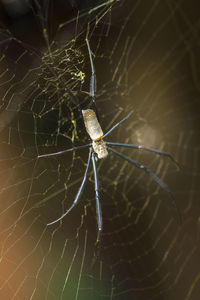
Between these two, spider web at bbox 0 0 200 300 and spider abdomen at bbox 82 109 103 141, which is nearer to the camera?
spider web at bbox 0 0 200 300

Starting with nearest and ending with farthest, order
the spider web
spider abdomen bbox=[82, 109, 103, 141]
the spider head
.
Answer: the spider web, spider abdomen bbox=[82, 109, 103, 141], the spider head

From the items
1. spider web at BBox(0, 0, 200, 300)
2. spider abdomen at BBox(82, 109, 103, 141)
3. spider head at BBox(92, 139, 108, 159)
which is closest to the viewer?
spider web at BBox(0, 0, 200, 300)

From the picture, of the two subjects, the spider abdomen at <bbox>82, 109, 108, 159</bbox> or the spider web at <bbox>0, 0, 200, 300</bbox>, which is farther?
the spider abdomen at <bbox>82, 109, 108, 159</bbox>

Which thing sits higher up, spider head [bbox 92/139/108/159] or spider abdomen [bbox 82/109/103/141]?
spider abdomen [bbox 82/109/103/141]

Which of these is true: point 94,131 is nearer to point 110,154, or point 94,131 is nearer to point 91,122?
point 91,122

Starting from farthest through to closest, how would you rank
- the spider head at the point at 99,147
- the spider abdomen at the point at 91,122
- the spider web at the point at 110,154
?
the spider head at the point at 99,147
the spider abdomen at the point at 91,122
the spider web at the point at 110,154

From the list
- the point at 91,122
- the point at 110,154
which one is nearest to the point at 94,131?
the point at 91,122

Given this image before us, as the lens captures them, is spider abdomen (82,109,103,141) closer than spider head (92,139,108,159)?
Yes

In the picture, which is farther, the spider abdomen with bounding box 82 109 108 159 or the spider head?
the spider head

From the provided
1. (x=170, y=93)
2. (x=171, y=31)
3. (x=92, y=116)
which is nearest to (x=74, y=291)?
(x=92, y=116)
